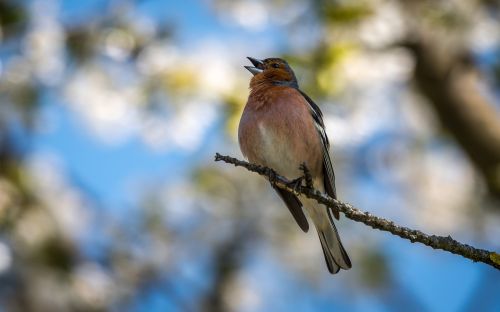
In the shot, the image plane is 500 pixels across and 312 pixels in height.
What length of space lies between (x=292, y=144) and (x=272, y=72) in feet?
3.72

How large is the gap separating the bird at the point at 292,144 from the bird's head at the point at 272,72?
38 centimetres

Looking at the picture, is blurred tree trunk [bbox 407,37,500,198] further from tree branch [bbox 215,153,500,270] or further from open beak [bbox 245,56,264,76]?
tree branch [bbox 215,153,500,270]

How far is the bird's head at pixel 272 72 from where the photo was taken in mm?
6223

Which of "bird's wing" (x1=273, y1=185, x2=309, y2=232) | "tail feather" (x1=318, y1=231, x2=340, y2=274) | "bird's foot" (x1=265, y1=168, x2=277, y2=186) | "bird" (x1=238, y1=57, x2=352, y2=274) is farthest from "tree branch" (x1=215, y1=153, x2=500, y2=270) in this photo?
"bird's wing" (x1=273, y1=185, x2=309, y2=232)

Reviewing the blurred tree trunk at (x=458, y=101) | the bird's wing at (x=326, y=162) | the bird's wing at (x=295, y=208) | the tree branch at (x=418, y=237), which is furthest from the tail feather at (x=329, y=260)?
the blurred tree trunk at (x=458, y=101)

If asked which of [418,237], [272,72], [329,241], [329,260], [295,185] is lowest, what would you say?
[418,237]

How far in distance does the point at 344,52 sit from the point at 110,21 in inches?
101

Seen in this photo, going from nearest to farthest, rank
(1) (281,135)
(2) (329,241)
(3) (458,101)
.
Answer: (2) (329,241) → (1) (281,135) → (3) (458,101)

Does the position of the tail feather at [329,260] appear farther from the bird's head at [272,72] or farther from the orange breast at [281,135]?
the bird's head at [272,72]

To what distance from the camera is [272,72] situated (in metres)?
6.38

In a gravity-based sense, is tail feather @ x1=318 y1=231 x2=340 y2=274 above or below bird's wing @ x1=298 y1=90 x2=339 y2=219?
below

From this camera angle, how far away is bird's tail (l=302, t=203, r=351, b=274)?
5.12m

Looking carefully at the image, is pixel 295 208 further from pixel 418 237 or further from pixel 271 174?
pixel 418 237

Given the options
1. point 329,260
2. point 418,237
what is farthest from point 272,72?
point 418,237
